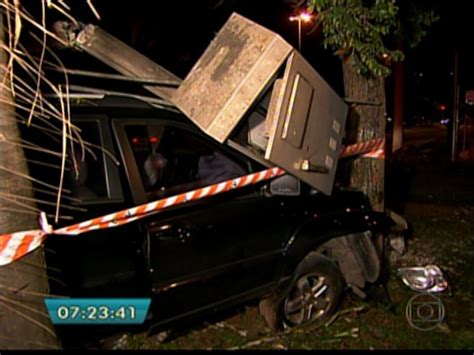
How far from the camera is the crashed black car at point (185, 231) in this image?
12.0 ft

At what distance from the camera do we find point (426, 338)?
15.0ft

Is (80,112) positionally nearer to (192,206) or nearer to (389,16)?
(192,206)

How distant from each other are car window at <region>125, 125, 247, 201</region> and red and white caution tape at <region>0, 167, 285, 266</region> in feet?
0.19

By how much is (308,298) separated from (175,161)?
→ 165 centimetres

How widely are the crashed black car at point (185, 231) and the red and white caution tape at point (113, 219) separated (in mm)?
47

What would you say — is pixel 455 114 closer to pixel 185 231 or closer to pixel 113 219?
pixel 185 231

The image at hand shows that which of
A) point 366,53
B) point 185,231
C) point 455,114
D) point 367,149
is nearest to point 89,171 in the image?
point 185,231

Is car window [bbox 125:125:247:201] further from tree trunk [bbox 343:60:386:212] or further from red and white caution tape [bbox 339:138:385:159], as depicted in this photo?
tree trunk [bbox 343:60:386:212]

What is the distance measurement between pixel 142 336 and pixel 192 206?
3.85ft

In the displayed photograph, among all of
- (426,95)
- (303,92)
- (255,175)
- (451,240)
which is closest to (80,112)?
(255,175)

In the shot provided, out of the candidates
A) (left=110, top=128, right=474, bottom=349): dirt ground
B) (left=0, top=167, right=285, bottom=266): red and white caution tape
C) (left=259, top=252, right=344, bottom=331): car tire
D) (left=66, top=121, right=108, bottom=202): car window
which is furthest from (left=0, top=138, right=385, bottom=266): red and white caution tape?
(left=110, top=128, right=474, bottom=349): dirt ground
